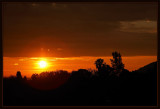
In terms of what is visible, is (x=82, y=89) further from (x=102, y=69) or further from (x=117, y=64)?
(x=117, y=64)

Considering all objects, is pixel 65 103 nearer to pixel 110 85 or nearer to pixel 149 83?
pixel 110 85

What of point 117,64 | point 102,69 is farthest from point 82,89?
point 117,64

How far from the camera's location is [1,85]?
8.48 meters

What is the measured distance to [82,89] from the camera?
36.6ft

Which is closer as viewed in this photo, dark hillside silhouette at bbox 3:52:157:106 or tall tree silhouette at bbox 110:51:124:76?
dark hillside silhouette at bbox 3:52:157:106

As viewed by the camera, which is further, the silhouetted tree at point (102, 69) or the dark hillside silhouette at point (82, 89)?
the silhouetted tree at point (102, 69)

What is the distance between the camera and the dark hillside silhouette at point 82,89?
10422 mm

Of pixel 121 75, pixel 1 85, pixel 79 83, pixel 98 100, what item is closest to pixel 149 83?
Result: pixel 121 75

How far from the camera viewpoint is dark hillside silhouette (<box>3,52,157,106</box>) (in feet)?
34.2

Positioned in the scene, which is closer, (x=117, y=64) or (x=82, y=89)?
(x=82, y=89)

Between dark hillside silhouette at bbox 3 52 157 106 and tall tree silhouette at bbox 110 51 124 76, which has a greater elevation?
tall tree silhouette at bbox 110 51 124 76

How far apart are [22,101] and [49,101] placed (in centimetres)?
139

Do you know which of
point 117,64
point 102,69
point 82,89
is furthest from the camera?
point 117,64

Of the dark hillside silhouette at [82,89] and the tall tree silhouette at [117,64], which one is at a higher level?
the tall tree silhouette at [117,64]
